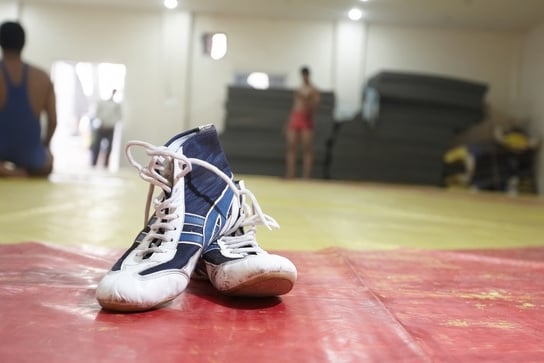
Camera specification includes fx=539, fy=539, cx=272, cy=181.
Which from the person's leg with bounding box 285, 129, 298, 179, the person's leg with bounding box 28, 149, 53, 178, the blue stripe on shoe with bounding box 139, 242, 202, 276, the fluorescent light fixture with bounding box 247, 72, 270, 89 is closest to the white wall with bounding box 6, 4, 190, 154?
the fluorescent light fixture with bounding box 247, 72, 270, 89

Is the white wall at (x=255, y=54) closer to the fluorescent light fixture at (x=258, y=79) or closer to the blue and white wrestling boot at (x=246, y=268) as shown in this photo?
the fluorescent light fixture at (x=258, y=79)

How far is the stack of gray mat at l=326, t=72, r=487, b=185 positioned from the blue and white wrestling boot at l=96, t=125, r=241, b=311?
629 cm

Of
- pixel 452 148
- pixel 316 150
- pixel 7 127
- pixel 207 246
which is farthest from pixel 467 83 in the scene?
pixel 207 246

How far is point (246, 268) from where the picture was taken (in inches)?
33.9

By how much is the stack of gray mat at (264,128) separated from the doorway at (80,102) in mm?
1897

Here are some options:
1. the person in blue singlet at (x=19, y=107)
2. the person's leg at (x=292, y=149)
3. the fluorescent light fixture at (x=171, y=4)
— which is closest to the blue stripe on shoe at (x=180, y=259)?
the person in blue singlet at (x=19, y=107)

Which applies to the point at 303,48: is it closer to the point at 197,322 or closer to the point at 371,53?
the point at 371,53

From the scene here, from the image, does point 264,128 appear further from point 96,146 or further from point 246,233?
point 246,233

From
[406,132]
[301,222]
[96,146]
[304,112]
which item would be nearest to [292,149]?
[304,112]

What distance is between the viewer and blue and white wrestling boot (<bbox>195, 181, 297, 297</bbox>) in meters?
0.86

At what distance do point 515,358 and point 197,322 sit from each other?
44cm

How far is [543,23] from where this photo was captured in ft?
24.6

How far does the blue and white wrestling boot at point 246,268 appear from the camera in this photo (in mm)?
857

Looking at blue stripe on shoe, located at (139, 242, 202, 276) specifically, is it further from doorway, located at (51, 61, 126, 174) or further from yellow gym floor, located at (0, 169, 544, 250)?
doorway, located at (51, 61, 126, 174)
